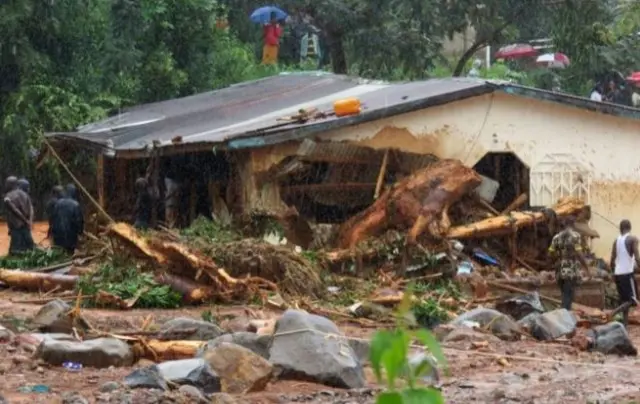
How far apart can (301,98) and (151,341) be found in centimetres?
1134

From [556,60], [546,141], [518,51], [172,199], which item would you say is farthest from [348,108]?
[518,51]

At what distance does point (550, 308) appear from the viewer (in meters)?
17.0

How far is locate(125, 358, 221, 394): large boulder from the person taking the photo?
33.0ft

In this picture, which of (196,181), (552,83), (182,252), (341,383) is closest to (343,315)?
(182,252)

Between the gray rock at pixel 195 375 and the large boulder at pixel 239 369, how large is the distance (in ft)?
0.32

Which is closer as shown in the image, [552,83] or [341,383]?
[341,383]

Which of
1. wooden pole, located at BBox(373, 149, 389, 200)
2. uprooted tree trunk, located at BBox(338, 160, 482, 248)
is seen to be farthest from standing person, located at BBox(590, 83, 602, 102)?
uprooted tree trunk, located at BBox(338, 160, 482, 248)

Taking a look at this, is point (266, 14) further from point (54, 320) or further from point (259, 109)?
point (54, 320)

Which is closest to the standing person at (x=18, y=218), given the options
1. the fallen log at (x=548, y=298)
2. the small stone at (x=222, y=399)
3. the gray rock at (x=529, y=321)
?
the fallen log at (x=548, y=298)

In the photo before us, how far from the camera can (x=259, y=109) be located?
73.2 ft

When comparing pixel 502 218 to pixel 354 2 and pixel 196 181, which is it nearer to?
pixel 196 181

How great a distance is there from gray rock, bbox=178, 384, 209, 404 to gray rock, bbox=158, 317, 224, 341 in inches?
100

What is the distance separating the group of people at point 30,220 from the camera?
1984cm

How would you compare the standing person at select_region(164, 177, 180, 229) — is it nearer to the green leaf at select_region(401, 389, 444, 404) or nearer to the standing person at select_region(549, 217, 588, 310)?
the standing person at select_region(549, 217, 588, 310)
